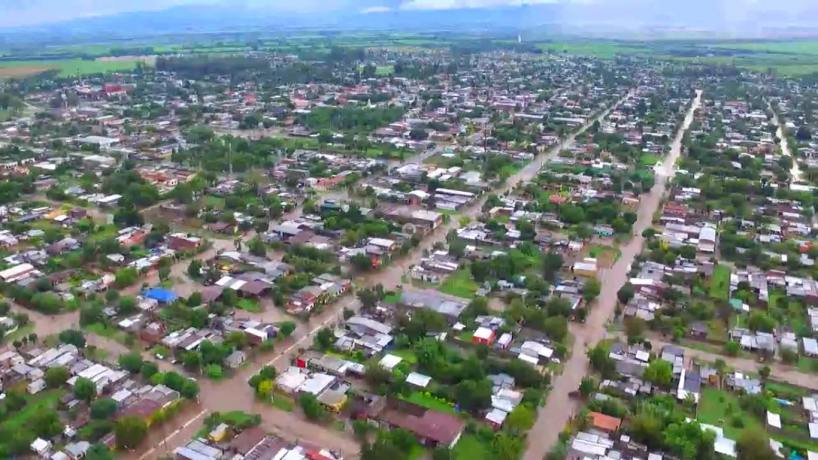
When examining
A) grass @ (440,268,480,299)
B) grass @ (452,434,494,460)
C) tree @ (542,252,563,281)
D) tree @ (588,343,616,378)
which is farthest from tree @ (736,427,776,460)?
grass @ (440,268,480,299)

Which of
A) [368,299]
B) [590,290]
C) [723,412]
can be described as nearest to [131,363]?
[368,299]

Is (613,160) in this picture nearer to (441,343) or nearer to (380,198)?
(380,198)

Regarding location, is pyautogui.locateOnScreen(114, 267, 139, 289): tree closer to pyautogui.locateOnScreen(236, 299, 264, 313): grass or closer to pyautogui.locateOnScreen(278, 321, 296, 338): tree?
pyautogui.locateOnScreen(236, 299, 264, 313): grass

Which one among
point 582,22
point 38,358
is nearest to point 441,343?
point 38,358

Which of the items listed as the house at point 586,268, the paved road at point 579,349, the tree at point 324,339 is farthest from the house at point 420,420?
the house at point 586,268

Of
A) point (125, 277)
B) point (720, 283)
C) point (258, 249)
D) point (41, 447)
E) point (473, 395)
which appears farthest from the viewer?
point (258, 249)

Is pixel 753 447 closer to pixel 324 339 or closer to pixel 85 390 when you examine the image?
pixel 324 339
